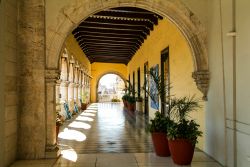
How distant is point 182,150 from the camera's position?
433 centimetres

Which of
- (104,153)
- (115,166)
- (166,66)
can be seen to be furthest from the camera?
(166,66)

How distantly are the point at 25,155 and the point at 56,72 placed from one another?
1.48 m

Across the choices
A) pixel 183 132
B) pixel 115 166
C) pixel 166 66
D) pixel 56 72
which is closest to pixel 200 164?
pixel 183 132

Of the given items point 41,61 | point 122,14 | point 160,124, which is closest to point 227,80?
point 160,124

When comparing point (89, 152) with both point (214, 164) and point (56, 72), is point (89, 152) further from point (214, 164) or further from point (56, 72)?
point (214, 164)

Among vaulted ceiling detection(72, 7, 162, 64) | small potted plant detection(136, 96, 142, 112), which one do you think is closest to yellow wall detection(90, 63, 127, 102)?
vaulted ceiling detection(72, 7, 162, 64)

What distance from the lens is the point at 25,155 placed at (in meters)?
4.77

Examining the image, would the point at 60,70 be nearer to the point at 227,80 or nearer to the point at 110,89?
the point at 227,80

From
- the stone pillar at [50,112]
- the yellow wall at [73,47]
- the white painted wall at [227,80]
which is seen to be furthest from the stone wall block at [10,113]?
the yellow wall at [73,47]

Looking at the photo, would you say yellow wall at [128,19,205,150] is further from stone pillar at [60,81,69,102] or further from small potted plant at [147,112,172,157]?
stone pillar at [60,81,69,102]

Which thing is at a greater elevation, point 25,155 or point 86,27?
point 86,27

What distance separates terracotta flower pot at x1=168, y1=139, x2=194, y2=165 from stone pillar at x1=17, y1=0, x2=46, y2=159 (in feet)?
7.15

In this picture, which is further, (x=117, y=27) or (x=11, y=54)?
(x=117, y=27)

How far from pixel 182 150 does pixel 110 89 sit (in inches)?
1138
